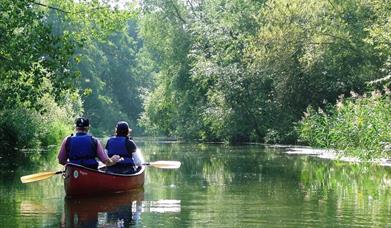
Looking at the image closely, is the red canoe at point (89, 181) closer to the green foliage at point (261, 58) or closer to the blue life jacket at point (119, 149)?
the blue life jacket at point (119, 149)

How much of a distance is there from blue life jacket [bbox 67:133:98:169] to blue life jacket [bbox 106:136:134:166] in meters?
1.36

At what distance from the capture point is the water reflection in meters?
10.7

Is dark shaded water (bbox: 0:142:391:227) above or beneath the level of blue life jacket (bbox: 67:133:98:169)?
A: beneath

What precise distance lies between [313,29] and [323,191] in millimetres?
22450

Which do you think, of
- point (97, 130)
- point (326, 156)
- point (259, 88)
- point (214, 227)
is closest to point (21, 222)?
point (214, 227)

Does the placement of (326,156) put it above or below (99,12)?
below

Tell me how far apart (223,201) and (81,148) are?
2873 millimetres

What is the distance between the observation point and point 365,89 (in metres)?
Answer: 35.1

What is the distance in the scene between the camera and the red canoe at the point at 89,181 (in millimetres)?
13672

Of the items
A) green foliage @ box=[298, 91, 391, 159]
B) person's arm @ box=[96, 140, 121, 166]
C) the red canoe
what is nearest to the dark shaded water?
the red canoe

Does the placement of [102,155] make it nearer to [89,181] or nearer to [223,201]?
[89,181]

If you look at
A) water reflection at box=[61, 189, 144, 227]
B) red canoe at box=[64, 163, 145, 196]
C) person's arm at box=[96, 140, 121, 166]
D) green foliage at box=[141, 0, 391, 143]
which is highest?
green foliage at box=[141, 0, 391, 143]

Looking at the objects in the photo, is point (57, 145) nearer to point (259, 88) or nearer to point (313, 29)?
point (259, 88)

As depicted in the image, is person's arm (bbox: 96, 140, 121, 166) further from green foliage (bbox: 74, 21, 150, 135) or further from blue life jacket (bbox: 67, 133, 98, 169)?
green foliage (bbox: 74, 21, 150, 135)
